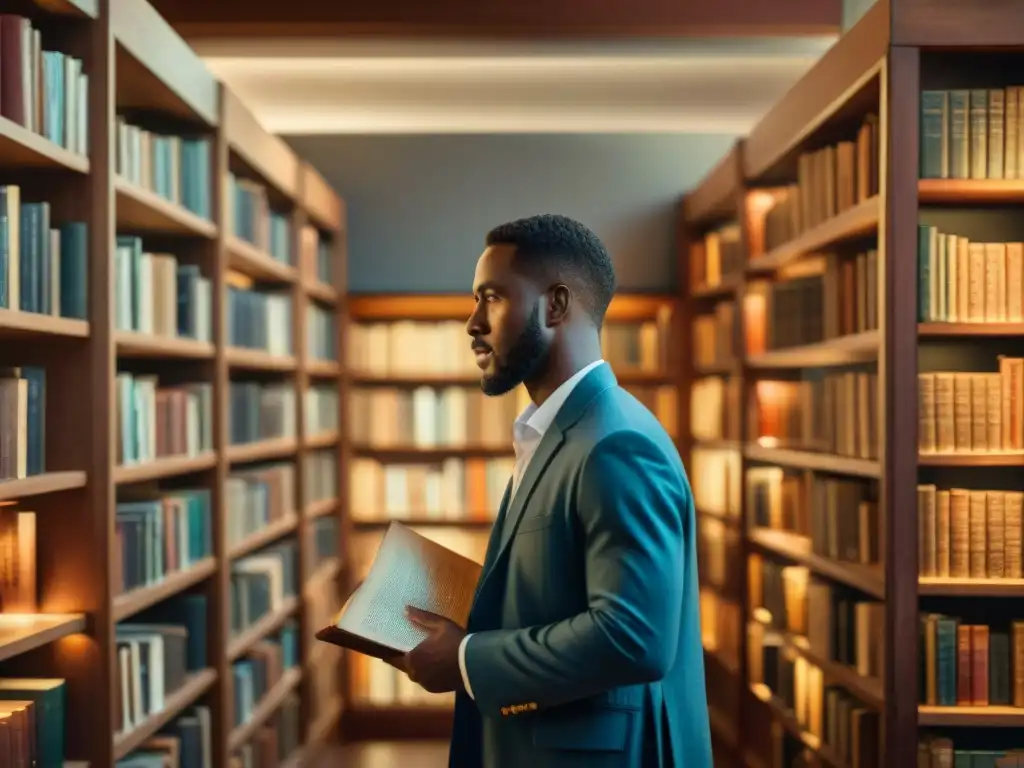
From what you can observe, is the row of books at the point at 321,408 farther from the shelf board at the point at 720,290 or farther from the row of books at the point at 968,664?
the row of books at the point at 968,664

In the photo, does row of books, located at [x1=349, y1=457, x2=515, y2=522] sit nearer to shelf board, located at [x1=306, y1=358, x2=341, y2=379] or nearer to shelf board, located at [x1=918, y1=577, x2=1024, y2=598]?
shelf board, located at [x1=306, y1=358, x2=341, y2=379]

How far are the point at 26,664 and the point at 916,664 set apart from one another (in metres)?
2.20

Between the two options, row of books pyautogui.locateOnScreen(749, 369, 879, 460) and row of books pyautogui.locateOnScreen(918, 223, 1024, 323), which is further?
row of books pyautogui.locateOnScreen(749, 369, 879, 460)

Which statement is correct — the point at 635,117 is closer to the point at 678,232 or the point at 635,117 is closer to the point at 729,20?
the point at 678,232

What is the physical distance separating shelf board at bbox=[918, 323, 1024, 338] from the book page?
160 cm

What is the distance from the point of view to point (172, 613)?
3945 millimetres

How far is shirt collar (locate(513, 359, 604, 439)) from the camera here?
1949 mm

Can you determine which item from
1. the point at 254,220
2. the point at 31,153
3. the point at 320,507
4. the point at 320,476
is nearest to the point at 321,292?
the point at 320,476

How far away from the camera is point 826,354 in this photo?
13.6 ft

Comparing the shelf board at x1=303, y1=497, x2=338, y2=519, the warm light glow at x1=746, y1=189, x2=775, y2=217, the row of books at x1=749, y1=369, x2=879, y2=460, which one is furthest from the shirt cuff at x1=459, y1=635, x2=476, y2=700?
the shelf board at x1=303, y1=497, x2=338, y2=519

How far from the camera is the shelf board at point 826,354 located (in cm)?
349

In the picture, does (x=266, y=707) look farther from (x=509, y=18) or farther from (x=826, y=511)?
Answer: (x=509, y=18)

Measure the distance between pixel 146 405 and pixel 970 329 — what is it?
7.35 feet

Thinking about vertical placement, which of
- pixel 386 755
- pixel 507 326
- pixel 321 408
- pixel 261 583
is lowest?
pixel 386 755
